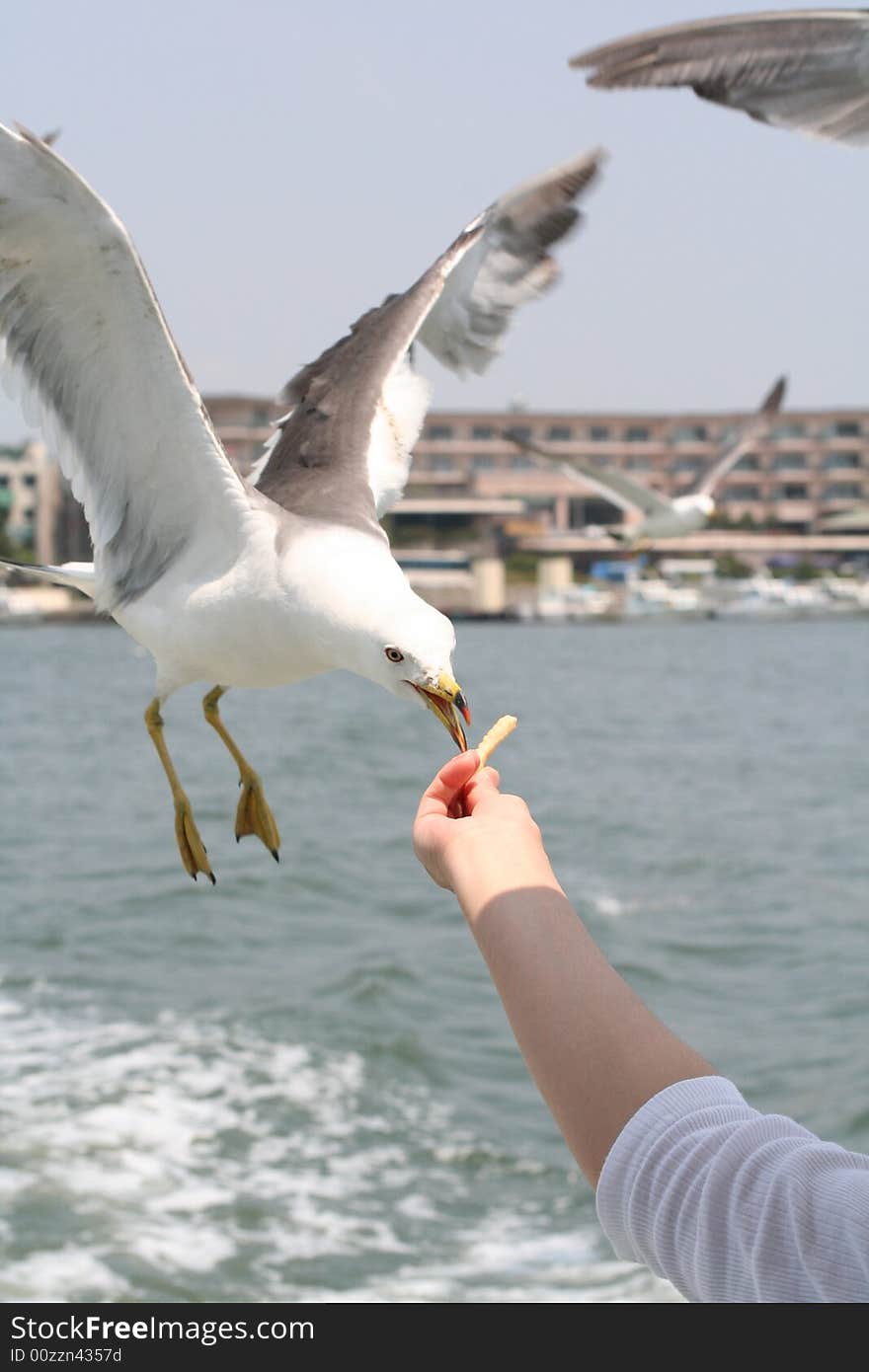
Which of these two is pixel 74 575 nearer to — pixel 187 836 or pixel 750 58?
pixel 187 836

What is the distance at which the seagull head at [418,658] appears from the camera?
212 cm

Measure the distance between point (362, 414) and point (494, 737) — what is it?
6.21 ft

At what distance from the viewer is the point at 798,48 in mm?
2012

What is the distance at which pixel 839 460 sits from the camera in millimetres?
61719

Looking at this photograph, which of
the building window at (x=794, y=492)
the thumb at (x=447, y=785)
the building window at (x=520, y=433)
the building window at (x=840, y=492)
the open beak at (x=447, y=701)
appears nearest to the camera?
the thumb at (x=447, y=785)

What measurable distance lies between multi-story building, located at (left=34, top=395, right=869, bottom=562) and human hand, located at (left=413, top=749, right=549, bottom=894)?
71.3ft

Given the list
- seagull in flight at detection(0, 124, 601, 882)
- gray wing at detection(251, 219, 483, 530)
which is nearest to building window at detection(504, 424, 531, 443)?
gray wing at detection(251, 219, 483, 530)

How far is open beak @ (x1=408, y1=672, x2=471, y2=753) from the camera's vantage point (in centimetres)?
205

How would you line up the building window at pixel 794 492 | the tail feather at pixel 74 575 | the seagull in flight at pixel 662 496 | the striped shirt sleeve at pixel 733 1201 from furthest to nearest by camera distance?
the building window at pixel 794 492
the seagull in flight at pixel 662 496
the tail feather at pixel 74 575
the striped shirt sleeve at pixel 733 1201

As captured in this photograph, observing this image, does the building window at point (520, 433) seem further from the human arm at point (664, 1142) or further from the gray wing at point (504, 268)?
the human arm at point (664, 1142)

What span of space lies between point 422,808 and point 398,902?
19.3 metres

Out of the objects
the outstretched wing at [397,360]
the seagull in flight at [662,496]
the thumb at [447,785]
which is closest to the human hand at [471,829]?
the thumb at [447,785]

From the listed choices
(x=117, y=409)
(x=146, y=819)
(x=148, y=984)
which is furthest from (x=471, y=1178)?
(x=146, y=819)
